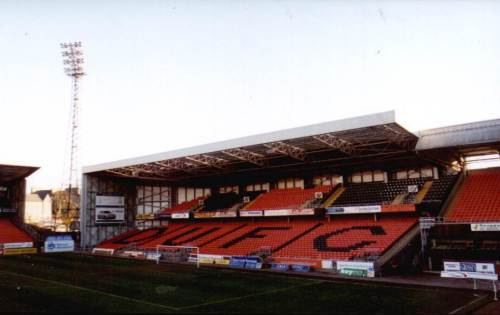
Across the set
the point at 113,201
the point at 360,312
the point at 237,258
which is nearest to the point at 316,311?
the point at 360,312

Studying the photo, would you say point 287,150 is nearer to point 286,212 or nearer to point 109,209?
point 286,212

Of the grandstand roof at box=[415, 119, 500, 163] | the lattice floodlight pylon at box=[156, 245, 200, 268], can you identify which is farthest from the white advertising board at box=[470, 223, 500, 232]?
the lattice floodlight pylon at box=[156, 245, 200, 268]

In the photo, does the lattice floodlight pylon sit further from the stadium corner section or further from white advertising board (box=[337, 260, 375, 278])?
the stadium corner section

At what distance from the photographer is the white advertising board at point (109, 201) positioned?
46750 mm

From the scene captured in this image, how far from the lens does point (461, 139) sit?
28.3 m

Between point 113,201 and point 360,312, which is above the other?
point 113,201

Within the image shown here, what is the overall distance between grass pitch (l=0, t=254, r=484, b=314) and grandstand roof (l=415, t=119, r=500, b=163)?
1292 cm

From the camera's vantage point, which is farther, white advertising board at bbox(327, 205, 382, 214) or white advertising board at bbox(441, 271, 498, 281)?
white advertising board at bbox(327, 205, 382, 214)

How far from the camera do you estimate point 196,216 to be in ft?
141

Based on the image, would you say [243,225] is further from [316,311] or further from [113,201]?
[316,311]

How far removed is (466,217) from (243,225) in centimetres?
2007

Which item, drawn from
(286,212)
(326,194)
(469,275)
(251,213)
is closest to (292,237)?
(286,212)

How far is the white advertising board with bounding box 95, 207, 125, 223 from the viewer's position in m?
46.4

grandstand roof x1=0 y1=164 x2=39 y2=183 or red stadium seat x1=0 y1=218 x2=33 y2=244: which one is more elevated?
grandstand roof x1=0 y1=164 x2=39 y2=183
